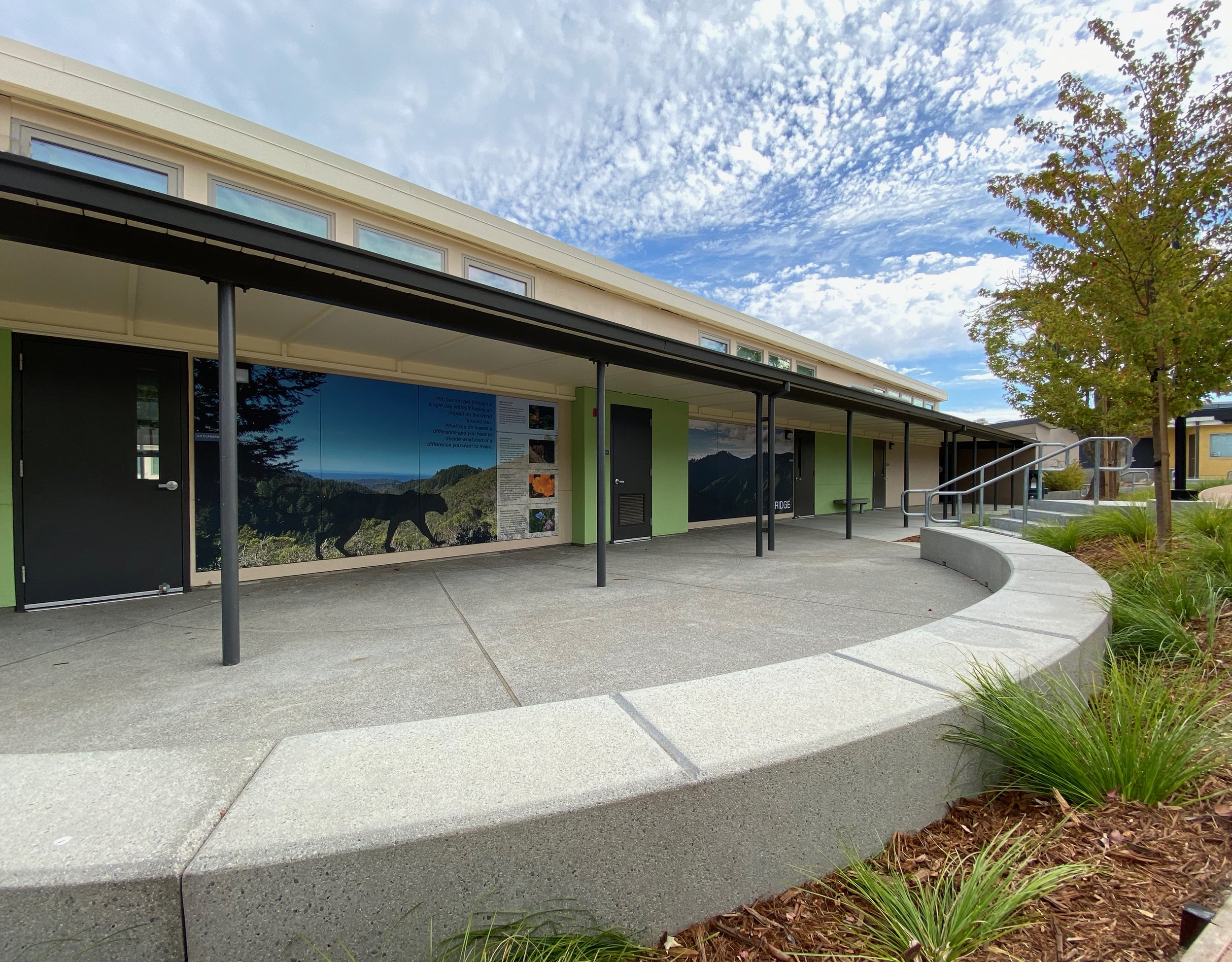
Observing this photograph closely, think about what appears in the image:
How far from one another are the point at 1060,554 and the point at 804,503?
971cm

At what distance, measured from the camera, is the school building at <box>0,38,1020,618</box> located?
12.2ft

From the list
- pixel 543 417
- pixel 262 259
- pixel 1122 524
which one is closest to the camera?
pixel 262 259

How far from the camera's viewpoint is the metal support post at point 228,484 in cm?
349

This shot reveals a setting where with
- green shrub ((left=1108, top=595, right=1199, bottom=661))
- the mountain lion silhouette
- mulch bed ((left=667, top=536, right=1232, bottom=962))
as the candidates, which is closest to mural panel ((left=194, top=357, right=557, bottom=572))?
the mountain lion silhouette

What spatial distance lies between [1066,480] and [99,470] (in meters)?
23.5

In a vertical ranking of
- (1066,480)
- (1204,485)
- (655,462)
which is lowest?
(1204,485)

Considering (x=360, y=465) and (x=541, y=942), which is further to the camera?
(x=360, y=465)

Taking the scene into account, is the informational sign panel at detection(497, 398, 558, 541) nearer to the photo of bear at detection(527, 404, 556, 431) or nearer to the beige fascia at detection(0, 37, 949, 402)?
the photo of bear at detection(527, 404, 556, 431)

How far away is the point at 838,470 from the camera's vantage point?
16.5 meters

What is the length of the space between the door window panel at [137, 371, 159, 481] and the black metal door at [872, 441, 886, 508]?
1849cm

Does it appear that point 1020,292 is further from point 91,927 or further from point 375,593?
point 91,927

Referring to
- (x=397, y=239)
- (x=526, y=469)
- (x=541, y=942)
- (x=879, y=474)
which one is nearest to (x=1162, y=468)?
(x=541, y=942)

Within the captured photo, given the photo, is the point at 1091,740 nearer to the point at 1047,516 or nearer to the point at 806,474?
the point at 1047,516

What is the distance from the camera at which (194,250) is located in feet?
11.3
